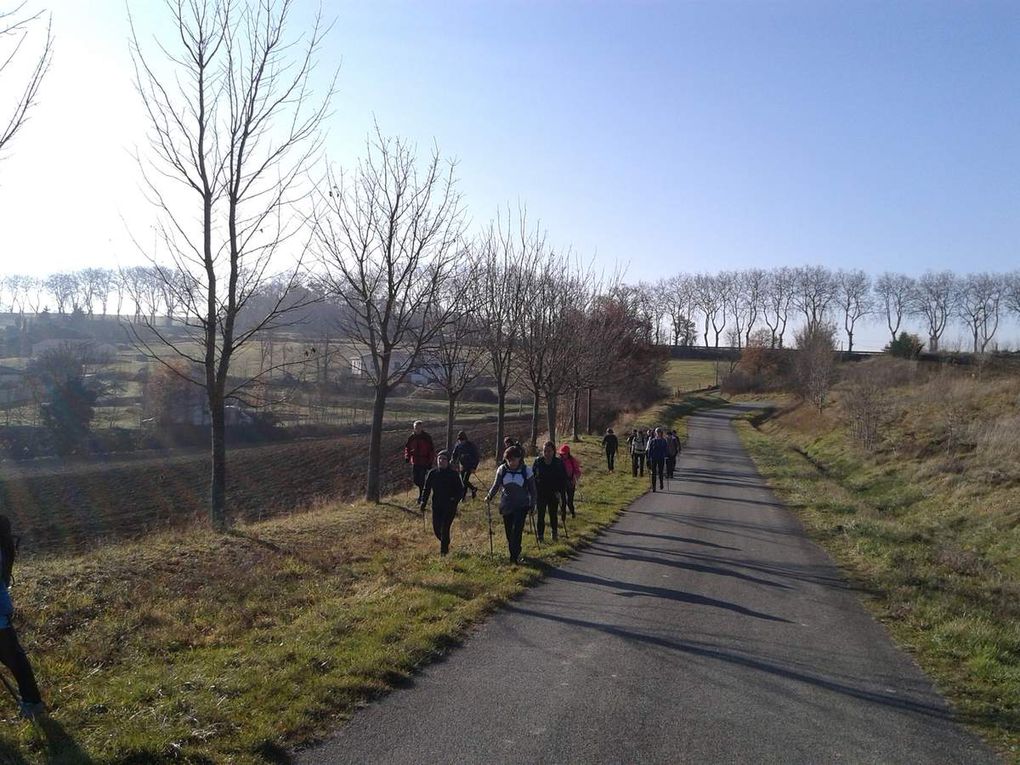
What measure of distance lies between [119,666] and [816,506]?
16.3m

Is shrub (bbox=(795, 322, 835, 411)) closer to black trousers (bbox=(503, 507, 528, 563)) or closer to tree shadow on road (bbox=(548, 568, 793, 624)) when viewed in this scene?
black trousers (bbox=(503, 507, 528, 563))

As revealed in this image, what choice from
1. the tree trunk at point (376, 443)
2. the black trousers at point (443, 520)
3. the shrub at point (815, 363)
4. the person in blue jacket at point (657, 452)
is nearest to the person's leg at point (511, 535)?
the black trousers at point (443, 520)

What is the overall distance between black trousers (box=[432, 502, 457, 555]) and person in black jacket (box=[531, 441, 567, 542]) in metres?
1.87

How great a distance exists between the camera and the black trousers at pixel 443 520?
10.9m

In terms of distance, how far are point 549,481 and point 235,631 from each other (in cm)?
639

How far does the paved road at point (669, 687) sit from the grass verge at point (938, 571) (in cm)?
32

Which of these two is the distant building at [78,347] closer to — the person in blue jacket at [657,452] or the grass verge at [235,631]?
the person in blue jacket at [657,452]

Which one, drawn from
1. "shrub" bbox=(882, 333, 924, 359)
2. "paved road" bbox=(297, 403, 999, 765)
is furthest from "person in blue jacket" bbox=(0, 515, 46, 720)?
"shrub" bbox=(882, 333, 924, 359)

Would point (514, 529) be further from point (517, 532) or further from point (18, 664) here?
point (18, 664)

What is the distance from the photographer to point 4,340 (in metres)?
64.5

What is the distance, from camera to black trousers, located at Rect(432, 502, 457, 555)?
35.8 ft

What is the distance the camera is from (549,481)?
1273 cm

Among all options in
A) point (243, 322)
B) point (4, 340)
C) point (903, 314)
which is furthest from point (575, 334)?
point (903, 314)

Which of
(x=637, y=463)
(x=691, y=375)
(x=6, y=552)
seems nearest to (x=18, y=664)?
(x=6, y=552)
